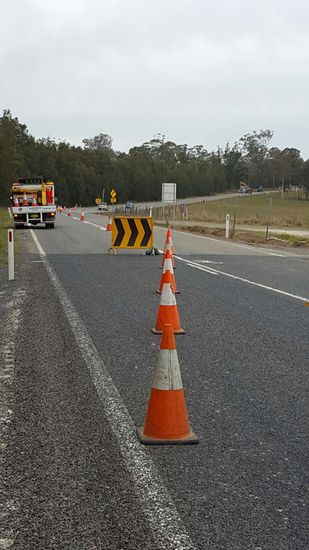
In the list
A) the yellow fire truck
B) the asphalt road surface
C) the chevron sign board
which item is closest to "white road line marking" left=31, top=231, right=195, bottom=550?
the asphalt road surface

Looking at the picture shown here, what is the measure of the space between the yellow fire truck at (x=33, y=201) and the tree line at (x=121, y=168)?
203 ft

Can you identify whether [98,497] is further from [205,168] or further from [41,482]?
[205,168]

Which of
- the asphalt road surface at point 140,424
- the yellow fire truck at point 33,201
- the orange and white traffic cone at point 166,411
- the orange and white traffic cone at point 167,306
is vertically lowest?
the asphalt road surface at point 140,424

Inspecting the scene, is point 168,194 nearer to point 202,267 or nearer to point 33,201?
point 33,201

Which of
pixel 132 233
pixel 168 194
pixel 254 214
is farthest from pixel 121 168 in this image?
pixel 132 233

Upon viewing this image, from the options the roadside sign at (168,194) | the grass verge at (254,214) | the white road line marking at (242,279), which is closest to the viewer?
the white road line marking at (242,279)

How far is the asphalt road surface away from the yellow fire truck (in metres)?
22.9

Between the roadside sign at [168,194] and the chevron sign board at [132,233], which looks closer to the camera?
the chevron sign board at [132,233]

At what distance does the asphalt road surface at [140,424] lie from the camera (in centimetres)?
292

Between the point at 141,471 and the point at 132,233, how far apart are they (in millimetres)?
14315

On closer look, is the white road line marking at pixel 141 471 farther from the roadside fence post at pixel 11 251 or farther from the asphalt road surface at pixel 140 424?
the roadside fence post at pixel 11 251

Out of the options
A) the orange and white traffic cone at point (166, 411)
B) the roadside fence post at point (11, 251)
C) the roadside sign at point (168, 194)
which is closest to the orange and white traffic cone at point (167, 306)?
the orange and white traffic cone at point (166, 411)

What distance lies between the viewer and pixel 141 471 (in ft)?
11.5

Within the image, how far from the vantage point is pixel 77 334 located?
711 centimetres
